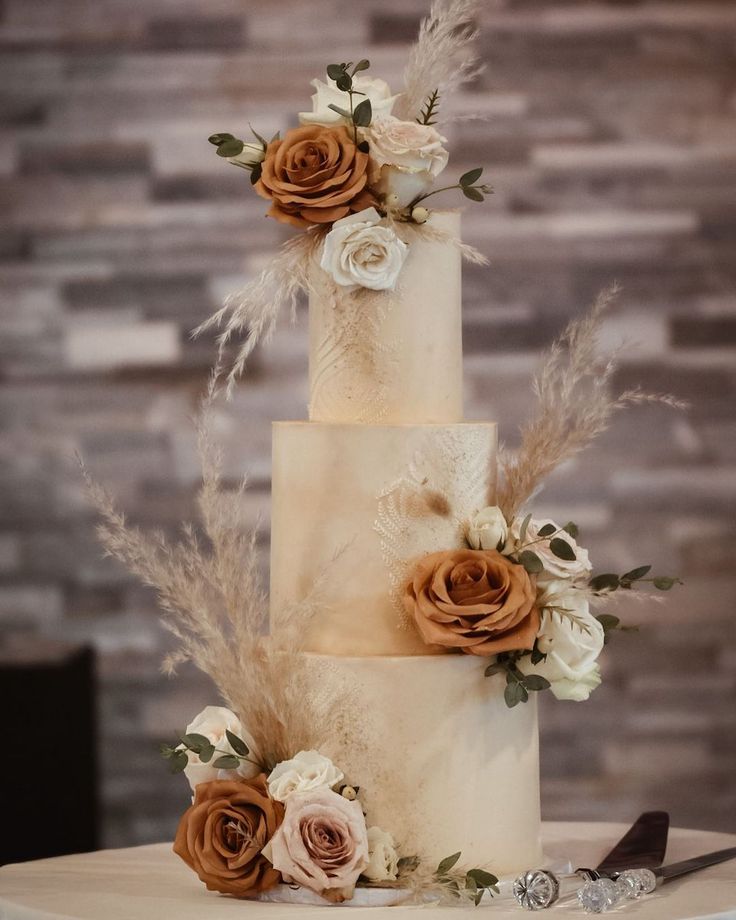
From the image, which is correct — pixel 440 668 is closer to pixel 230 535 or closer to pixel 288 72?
pixel 230 535

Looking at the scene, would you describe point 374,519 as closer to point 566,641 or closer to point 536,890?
point 566,641

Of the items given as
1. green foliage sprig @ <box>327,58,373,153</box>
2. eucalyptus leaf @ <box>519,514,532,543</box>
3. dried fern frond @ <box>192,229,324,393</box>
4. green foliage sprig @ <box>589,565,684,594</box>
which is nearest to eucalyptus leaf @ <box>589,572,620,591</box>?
green foliage sprig @ <box>589,565,684,594</box>

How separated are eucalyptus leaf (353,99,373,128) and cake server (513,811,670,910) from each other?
921mm

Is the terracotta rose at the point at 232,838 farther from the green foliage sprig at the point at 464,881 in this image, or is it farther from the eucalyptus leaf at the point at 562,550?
the eucalyptus leaf at the point at 562,550

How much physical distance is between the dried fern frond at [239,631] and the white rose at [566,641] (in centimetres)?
26

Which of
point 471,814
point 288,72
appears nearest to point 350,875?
point 471,814

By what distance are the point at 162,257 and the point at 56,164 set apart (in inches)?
15.1

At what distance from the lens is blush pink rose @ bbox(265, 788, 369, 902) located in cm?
162

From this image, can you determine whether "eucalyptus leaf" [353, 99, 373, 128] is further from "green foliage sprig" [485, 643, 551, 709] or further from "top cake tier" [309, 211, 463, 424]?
"green foliage sprig" [485, 643, 551, 709]

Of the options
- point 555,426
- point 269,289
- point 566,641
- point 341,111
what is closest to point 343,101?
point 341,111

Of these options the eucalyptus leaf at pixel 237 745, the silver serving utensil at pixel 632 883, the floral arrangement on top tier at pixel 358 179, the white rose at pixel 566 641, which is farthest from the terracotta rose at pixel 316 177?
the silver serving utensil at pixel 632 883

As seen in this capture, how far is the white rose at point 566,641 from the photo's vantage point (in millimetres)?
1749

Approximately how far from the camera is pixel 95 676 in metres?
3.74

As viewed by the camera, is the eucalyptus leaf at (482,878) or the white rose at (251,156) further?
the white rose at (251,156)
